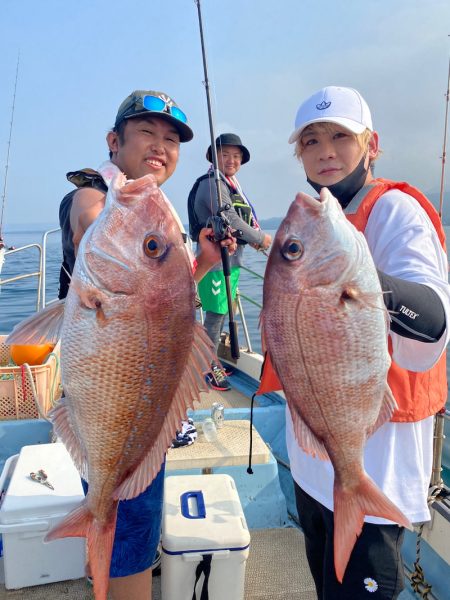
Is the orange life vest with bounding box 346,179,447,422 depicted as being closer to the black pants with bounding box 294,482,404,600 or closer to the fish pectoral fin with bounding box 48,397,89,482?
the black pants with bounding box 294,482,404,600

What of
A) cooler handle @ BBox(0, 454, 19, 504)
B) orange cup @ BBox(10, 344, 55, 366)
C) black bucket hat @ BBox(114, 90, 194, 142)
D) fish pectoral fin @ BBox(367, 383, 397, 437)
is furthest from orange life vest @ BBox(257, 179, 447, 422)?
orange cup @ BBox(10, 344, 55, 366)

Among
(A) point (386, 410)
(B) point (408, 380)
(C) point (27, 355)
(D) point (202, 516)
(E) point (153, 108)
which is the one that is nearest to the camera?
(A) point (386, 410)

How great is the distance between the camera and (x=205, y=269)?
7.02 feet

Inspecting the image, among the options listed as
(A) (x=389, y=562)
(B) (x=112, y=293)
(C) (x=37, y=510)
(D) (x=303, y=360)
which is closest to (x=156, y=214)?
(B) (x=112, y=293)

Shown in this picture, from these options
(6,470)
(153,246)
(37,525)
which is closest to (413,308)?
(153,246)

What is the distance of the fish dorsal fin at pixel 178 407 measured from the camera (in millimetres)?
1493

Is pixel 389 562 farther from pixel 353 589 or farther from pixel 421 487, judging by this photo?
pixel 421 487

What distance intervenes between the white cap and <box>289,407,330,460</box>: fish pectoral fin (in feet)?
3.51

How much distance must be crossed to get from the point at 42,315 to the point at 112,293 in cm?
27

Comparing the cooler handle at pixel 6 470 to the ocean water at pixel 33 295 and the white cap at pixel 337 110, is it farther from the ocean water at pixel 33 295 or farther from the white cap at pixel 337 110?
the ocean water at pixel 33 295

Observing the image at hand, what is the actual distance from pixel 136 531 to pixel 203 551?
1.39ft

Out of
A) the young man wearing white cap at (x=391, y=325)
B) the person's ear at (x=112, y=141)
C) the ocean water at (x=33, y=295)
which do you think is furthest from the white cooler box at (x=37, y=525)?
the ocean water at (x=33, y=295)

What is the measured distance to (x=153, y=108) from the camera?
1997mm

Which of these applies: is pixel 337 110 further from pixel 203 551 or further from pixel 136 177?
pixel 203 551
